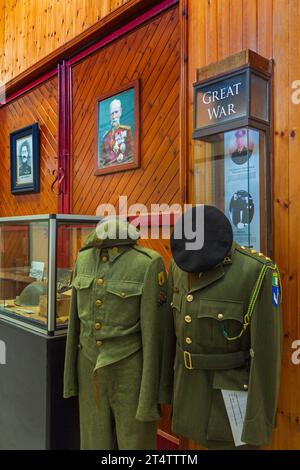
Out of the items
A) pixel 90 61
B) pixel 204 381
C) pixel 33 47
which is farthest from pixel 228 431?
pixel 33 47

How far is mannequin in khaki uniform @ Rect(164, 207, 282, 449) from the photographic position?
1410 mm

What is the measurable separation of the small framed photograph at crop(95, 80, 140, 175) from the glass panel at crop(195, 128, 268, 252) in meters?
1.01

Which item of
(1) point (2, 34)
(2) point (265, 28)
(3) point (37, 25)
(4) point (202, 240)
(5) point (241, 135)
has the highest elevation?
(1) point (2, 34)

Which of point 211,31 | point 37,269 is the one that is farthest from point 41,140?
point 211,31

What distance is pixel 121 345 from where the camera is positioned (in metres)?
1.73

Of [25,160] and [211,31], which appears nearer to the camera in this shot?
[211,31]

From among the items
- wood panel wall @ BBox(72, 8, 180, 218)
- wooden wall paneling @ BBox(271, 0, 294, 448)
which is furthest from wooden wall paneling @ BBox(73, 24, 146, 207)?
wooden wall paneling @ BBox(271, 0, 294, 448)

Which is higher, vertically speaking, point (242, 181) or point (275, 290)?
point (242, 181)

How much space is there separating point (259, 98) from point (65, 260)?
1266 mm

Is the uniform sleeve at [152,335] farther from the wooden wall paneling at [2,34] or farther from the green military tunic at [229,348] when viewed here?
the wooden wall paneling at [2,34]

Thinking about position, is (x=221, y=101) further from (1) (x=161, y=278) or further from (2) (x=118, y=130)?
(2) (x=118, y=130)

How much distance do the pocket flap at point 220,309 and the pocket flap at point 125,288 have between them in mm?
320

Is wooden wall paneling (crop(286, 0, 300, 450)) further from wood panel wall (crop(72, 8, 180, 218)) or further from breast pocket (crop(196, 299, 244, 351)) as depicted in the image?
wood panel wall (crop(72, 8, 180, 218))

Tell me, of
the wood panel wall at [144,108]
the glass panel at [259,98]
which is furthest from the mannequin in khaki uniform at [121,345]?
the wood panel wall at [144,108]
